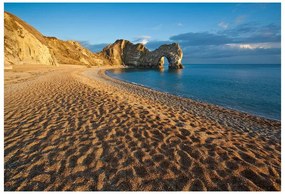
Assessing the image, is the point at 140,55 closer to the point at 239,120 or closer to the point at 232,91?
the point at 232,91

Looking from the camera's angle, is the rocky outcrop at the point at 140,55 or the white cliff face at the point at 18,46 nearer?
the white cliff face at the point at 18,46

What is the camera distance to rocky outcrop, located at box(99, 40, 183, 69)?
438 ft

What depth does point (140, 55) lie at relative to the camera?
566 ft

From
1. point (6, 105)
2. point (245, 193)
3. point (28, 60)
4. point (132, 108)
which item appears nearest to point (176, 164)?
point (245, 193)

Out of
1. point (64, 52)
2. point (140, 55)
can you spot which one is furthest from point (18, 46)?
point (140, 55)

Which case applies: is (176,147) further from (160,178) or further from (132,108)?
(132,108)

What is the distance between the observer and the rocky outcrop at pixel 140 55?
134m

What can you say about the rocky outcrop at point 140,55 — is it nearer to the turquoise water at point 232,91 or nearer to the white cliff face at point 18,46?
the turquoise water at point 232,91

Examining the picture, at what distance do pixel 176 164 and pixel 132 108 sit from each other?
6.30 metres

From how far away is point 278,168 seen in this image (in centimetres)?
600

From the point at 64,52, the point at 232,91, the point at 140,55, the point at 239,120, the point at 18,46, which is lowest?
the point at 232,91

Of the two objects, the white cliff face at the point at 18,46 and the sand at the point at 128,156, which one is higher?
the white cliff face at the point at 18,46

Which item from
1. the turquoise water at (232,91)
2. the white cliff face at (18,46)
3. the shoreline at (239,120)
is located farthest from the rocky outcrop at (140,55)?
the shoreline at (239,120)

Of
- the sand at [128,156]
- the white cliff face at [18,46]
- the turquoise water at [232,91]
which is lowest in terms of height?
the turquoise water at [232,91]
